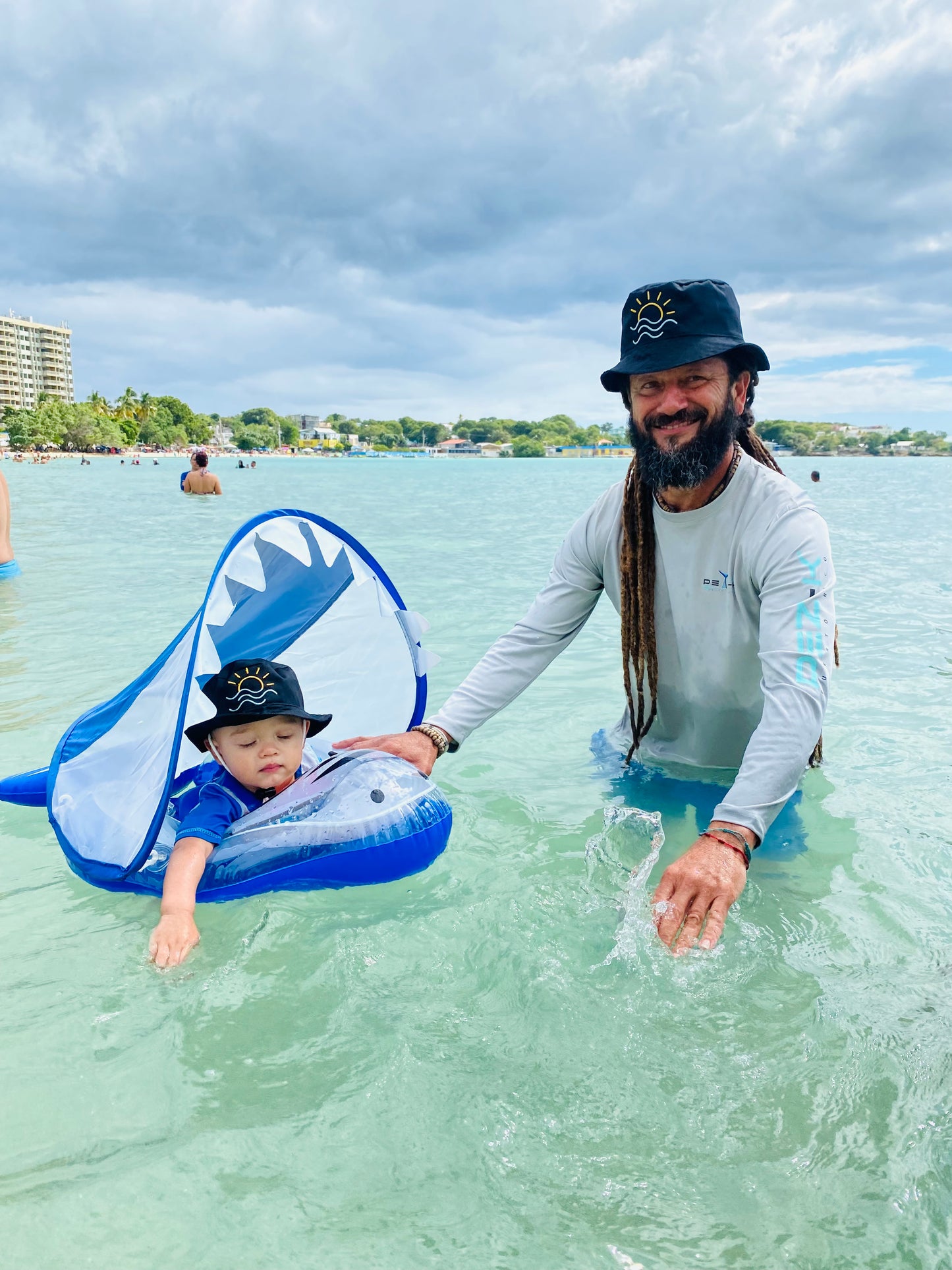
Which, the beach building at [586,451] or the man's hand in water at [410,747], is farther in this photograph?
the beach building at [586,451]

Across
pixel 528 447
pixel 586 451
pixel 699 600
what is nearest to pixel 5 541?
pixel 699 600

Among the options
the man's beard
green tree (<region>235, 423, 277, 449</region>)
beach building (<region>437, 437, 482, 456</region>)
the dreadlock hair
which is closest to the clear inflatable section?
the dreadlock hair

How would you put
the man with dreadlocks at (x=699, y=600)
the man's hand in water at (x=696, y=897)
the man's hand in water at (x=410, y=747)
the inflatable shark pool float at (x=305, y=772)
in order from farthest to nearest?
the man's hand in water at (x=410, y=747) → the inflatable shark pool float at (x=305, y=772) → the man with dreadlocks at (x=699, y=600) → the man's hand in water at (x=696, y=897)

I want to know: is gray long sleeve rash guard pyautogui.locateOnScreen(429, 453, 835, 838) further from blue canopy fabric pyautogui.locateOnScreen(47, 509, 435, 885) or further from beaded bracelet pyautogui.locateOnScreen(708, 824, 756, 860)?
blue canopy fabric pyautogui.locateOnScreen(47, 509, 435, 885)

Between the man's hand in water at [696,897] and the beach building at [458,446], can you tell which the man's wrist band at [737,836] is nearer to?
the man's hand in water at [696,897]

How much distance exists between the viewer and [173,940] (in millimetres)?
2484

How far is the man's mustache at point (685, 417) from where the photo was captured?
276 centimetres

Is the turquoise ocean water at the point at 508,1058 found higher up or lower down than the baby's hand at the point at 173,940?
lower down

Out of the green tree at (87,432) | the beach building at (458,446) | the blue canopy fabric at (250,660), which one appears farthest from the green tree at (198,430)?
the blue canopy fabric at (250,660)

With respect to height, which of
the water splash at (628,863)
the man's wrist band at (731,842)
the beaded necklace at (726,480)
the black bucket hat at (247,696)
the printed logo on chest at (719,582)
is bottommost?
the water splash at (628,863)

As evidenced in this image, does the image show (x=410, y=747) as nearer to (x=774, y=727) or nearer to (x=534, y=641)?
(x=534, y=641)

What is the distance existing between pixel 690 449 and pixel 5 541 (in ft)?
27.1

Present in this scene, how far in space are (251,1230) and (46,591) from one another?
28.7 feet

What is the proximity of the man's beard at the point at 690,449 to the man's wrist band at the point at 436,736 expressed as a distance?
1.10 m
